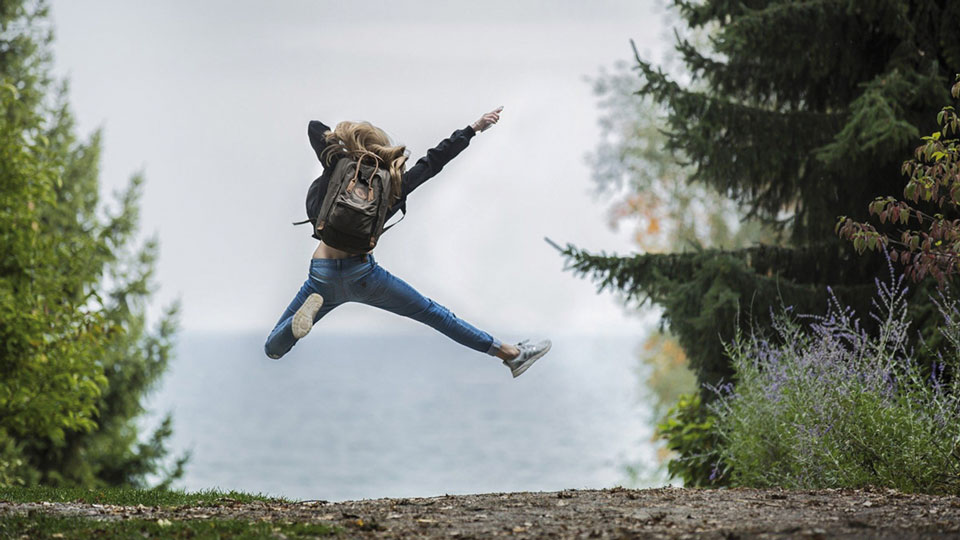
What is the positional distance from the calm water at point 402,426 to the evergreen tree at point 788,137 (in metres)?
11.5

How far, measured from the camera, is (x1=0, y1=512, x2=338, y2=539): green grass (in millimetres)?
4730

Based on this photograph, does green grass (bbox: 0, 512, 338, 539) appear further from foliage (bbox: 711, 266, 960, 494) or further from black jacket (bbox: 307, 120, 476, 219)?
foliage (bbox: 711, 266, 960, 494)

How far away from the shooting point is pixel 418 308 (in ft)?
20.1

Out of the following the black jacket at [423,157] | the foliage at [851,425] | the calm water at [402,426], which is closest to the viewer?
the black jacket at [423,157]

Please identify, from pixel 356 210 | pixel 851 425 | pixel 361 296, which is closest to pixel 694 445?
pixel 851 425

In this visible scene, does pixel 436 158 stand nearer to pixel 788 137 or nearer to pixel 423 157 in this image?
pixel 423 157

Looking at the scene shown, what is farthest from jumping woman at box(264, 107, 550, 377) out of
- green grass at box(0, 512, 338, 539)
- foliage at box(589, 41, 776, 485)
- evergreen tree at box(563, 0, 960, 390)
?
foliage at box(589, 41, 776, 485)

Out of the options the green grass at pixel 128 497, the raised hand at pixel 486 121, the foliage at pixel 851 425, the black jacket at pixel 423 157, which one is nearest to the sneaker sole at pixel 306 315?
the black jacket at pixel 423 157

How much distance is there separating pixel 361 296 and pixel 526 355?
128 centimetres

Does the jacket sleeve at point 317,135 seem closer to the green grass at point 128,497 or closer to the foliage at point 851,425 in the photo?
the green grass at point 128,497

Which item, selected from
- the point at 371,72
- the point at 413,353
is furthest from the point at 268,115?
the point at 413,353

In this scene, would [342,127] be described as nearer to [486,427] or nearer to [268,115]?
[268,115]

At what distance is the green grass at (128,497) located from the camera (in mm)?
6320

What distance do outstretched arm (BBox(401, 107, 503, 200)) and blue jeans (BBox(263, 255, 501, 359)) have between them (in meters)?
0.53
